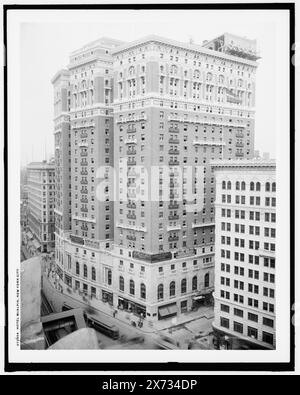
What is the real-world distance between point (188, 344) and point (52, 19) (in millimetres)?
12497

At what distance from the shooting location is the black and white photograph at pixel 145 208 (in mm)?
Result: 13078

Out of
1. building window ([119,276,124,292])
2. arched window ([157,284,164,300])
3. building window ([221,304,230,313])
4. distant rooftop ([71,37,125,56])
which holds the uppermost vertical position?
distant rooftop ([71,37,125,56])

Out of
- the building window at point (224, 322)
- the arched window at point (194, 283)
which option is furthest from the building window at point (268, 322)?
the arched window at point (194, 283)

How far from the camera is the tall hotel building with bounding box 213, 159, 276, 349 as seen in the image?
15.6 meters

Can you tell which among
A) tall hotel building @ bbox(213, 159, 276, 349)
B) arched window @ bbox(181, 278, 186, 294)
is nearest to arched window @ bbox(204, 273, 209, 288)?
arched window @ bbox(181, 278, 186, 294)

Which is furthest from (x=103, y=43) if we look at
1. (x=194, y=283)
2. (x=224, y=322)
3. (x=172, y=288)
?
(x=224, y=322)

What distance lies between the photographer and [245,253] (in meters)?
17.0

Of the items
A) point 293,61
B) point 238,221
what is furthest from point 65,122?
point 293,61

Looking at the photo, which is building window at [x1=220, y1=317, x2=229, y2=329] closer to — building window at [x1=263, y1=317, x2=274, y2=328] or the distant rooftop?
building window at [x1=263, y1=317, x2=274, y2=328]

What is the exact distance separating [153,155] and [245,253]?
19.6ft

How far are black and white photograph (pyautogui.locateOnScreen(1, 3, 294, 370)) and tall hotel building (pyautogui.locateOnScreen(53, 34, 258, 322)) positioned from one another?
0.21ft

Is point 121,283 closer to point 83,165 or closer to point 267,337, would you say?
point 83,165

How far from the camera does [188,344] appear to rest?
15.6 meters
